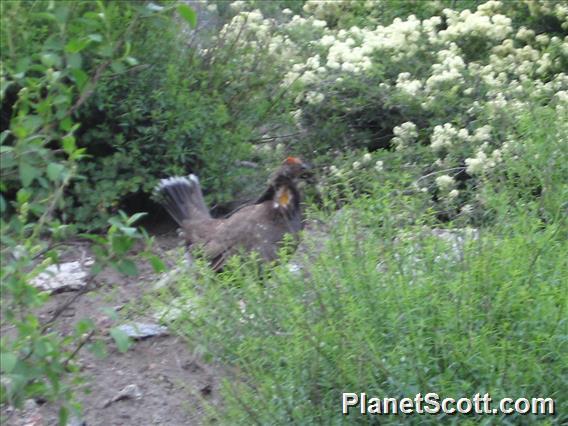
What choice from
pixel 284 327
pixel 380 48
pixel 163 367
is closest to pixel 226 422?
pixel 284 327

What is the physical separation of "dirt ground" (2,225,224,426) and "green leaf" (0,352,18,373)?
195 cm

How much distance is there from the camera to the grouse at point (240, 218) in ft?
18.8

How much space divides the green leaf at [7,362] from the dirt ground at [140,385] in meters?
1.95

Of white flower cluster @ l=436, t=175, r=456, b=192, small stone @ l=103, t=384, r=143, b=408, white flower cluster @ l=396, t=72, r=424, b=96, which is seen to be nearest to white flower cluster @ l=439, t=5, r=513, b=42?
white flower cluster @ l=396, t=72, r=424, b=96

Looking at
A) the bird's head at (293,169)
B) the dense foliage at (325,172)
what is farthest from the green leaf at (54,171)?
the bird's head at (293,169)

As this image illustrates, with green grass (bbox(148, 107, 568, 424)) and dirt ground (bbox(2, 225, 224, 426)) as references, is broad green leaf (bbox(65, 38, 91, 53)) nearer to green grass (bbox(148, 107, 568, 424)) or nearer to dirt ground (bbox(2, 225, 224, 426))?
green grass (bbox(148, 107, 568, 424))

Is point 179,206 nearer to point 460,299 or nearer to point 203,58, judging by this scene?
point 203,58

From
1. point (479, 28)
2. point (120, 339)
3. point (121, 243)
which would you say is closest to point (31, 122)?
point (121, 243)

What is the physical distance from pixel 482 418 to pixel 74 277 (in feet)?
10.1

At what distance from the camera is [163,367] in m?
5.12

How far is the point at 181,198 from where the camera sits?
625cm

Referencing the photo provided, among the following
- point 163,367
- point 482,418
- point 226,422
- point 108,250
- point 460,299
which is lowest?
point 163,367

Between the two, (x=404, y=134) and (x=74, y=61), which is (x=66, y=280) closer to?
(x=404, y=134)

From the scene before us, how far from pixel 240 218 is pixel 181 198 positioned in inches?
19.2
